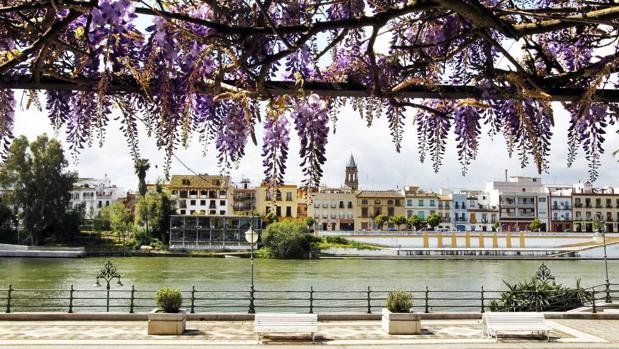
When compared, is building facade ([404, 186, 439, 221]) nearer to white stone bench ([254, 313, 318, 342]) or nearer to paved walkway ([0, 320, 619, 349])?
paved walkway ([0, 320, 619, 349])

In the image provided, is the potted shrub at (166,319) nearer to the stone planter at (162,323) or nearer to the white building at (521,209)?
the stone planter at (162,323)

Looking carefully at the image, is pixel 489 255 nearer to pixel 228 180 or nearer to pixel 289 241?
pixel 289 241

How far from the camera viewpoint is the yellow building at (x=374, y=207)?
8656 centimetres

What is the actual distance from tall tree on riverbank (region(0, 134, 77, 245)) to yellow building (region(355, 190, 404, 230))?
38514 mm

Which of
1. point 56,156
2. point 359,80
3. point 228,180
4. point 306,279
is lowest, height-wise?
point 306,279

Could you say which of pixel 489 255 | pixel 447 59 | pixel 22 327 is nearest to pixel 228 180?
pixel 447 59

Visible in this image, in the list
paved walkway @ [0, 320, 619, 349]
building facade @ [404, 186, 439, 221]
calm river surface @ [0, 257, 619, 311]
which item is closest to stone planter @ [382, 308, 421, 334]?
paved walkway @ [0, 320, 619, 349]

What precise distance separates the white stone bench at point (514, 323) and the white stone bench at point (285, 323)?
3.56m

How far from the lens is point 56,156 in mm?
61500

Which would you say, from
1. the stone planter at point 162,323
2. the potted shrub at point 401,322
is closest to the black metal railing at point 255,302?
the potted shrub at point 401,322

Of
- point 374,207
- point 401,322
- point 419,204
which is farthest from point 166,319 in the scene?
point 419,204

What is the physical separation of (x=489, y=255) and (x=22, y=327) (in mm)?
62913

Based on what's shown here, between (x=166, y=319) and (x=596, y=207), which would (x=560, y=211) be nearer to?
(x=596, y=207)

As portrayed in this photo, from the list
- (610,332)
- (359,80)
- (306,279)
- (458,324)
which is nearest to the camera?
(359,80)
